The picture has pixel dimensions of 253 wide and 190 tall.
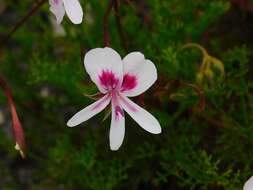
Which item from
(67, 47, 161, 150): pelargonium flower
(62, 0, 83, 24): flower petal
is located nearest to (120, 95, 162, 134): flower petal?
(67, 47, 161, 150): pelargonium flower

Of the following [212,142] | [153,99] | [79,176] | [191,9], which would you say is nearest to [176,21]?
[191,9]

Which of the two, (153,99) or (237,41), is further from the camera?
(237,41)

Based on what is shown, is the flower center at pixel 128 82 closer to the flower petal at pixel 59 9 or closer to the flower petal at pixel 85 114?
the flower petal at pixel 85 114

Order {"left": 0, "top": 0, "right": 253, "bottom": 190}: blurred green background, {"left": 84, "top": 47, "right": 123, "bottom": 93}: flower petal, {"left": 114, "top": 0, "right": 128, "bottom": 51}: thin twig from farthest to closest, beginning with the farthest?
{"left": 0, "top": 0, "right": 253, "bottom": 190}: blurred green background
{"left": 114, "top": 0, "right": 128, "bottom": 51}: thin twig
{"left": 84, "top": 47, "right": 123, "bottom": 93}: flower petal

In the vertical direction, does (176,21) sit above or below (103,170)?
above

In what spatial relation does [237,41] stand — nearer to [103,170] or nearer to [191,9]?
[191,9]

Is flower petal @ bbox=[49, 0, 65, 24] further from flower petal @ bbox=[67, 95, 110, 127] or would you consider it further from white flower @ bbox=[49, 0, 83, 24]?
flower petal @ bbox=[67, 95, 110, 127]

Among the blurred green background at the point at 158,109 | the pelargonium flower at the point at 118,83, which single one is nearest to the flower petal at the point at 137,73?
the pelargonium flower at the point at 118,83
